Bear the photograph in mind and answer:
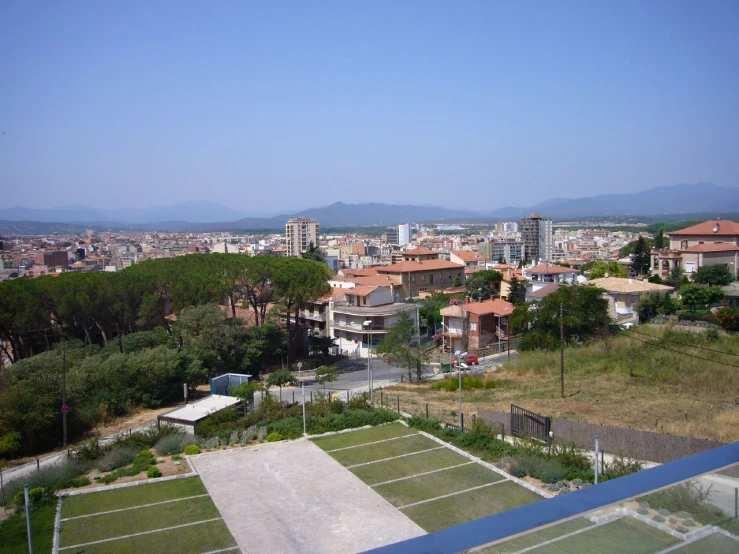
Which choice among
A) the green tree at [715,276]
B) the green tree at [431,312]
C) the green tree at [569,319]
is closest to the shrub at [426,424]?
the green tree at [569,319]

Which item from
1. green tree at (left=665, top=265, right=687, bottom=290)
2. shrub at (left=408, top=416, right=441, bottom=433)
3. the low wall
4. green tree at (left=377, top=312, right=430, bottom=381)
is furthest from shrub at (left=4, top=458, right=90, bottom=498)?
green tree at (left=665, top=265, right=687, bottom=290)

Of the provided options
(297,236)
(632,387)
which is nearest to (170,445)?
(632,387)

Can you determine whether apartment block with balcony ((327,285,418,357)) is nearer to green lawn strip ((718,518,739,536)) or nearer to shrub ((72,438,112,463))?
shrub ((72,438,112,463))

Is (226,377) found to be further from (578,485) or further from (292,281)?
(578,485)

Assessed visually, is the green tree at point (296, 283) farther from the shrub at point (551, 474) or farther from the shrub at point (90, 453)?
the shrub at point (551, 474)

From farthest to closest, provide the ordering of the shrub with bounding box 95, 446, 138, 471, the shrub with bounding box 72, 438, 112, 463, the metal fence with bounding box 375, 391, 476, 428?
the metal fence with bounding box 375, 391, 476, 428 < the shrub with bounding box 72, 438, 112, 463 < the shrub with bounding box 95, 446, 138, 471

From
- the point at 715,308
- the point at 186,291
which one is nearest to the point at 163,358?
the point at 186,291
